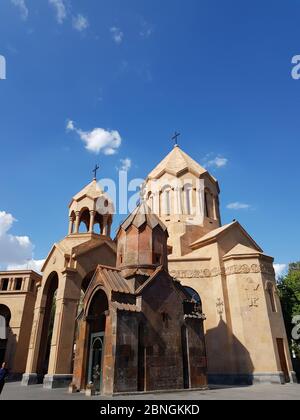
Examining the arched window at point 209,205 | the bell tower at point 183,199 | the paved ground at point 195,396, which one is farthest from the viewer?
the arched window at point 209,205

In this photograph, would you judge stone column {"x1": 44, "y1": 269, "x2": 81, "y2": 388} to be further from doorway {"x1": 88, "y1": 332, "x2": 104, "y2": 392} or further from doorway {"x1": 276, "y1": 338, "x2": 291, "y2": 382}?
doorway {"x1": 276, "y1": 338, "x2": 291, "y2": 382}

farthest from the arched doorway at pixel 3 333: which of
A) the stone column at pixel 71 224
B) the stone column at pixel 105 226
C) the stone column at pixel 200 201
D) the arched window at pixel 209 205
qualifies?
the arched window at pixel 209 205

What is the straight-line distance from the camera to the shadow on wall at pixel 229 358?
49.8 feet

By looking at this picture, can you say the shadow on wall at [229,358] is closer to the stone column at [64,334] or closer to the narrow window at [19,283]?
the stone column at [64,334]

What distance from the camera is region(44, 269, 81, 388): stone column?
14.9 m

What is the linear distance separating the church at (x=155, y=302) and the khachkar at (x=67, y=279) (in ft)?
0.20

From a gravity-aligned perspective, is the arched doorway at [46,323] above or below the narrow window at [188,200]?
below

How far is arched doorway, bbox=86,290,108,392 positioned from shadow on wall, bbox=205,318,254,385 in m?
6.85

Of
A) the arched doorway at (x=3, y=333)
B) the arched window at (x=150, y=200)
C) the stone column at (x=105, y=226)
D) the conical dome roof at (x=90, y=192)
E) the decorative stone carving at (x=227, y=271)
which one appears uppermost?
the arched window at (x=150, y=200)

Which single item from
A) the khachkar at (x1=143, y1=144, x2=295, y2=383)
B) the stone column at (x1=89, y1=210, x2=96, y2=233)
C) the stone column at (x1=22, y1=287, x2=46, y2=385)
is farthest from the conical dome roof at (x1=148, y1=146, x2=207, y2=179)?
the stone column at (x1=22, y1=287, x2=46, y2=385)

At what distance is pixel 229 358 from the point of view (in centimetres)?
1586

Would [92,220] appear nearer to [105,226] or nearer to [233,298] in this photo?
[105,226]

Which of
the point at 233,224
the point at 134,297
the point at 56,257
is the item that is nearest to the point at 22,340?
the point at 56,257

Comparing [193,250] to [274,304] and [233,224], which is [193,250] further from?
[274,304]
